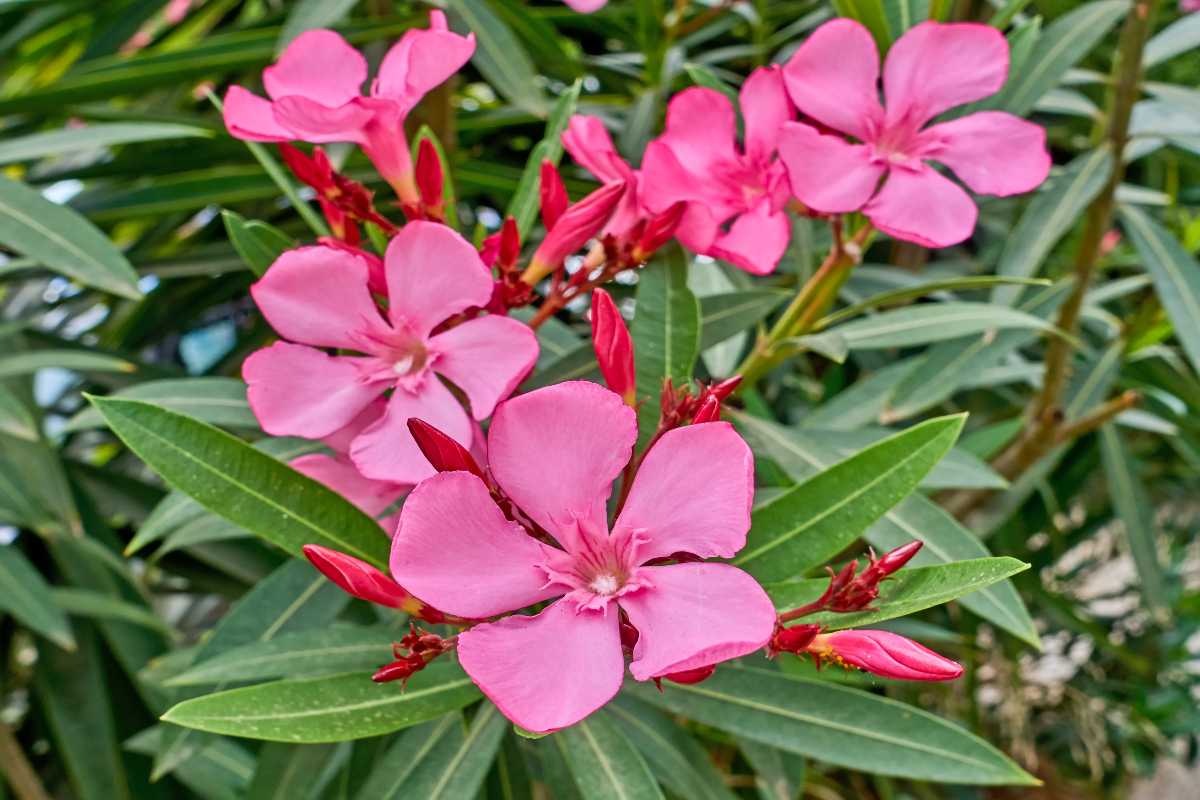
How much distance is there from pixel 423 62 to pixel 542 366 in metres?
0.26

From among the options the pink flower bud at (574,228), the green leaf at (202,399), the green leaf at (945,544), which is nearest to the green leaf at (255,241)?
the green leaf at (202,399)

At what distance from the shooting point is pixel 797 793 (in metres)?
0.83

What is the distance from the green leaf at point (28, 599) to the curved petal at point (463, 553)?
587 millimetres

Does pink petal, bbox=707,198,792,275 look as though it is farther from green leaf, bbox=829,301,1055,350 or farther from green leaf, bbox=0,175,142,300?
green leaf, bbox=0,175,142,300

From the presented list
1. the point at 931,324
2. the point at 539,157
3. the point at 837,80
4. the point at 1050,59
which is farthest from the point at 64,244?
the point at 1050,59

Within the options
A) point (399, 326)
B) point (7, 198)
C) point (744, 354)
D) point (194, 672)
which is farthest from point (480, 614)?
point (744, 354)

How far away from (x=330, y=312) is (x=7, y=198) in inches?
16.6

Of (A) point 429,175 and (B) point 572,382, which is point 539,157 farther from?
(B) point 572,382

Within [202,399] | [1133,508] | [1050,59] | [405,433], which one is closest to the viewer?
[405,433]

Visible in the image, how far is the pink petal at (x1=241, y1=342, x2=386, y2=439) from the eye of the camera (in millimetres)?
558

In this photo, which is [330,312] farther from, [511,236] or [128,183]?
[128,183]

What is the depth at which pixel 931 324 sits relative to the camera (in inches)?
32.0

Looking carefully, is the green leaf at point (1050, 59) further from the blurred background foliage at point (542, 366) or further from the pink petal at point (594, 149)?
the pink petal at point (594, 149)

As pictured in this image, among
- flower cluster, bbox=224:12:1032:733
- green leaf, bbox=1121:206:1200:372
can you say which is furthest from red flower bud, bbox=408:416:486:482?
green leaf, bbox=1121:206:1200:372
